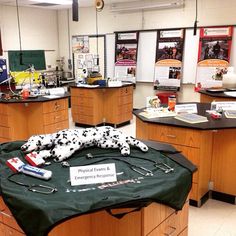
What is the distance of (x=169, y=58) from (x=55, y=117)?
3284 millimetres

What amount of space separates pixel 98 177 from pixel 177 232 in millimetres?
674

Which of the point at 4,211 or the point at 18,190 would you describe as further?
the point at 4,211

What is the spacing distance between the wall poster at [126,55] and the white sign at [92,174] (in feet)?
19.2

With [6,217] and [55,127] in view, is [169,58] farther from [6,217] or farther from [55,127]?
[6,217]

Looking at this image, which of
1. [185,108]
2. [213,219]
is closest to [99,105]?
[185,108]

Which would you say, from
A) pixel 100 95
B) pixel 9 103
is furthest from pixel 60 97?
pixel 100 95

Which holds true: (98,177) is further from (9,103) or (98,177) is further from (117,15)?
(117,15)

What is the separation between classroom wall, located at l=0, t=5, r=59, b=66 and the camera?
7.46 meters

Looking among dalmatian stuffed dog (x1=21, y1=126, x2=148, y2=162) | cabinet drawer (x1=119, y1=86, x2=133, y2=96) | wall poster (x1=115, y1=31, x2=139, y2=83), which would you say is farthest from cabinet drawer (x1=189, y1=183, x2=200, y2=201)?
wall poster (x1=115, y1=31, x2=139, y2=83)

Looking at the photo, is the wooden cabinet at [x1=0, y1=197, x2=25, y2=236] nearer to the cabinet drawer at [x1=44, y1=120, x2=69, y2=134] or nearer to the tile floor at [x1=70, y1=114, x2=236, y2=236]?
the tile floor at [x1=70, y1=114, x2=236, y2=236]

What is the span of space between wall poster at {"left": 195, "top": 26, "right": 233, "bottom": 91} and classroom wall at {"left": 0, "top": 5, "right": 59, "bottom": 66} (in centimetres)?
Result: 425

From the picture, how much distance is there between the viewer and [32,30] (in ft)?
26.5

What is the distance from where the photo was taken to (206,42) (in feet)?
20.9

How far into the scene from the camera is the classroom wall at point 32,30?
7.46 metres
